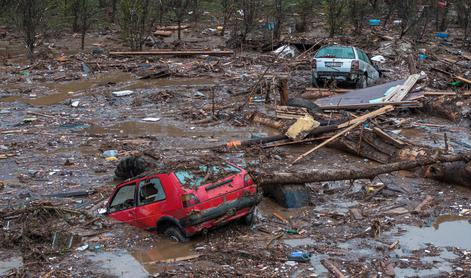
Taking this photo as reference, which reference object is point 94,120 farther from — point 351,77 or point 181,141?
point 351,77

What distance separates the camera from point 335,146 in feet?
48.0

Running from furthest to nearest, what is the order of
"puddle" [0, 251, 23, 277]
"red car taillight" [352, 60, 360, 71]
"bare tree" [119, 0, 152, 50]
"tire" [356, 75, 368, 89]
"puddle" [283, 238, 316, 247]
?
1. "bare tree" [119, 0, 152, 50]
2. "tire" [356, 75, 368, 89]
3. "red car taillight" [352, 60, 360, 71]
4. "puddle" [283, 238, 316, 247]
5. "puddle" [0, 251, 23, 277]

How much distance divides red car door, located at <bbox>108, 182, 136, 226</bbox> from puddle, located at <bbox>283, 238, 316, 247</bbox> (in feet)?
8.19

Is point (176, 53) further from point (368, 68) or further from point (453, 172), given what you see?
point (453, 172)

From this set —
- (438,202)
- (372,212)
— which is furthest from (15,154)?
(438,202)

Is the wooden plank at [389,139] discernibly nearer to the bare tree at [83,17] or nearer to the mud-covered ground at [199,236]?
the mud-covered ground at [199,236]

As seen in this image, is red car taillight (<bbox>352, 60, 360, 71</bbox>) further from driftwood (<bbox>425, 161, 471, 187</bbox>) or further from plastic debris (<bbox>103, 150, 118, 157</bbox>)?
plastic debris (<bbox>103, 150, 118, 157</bbox>)

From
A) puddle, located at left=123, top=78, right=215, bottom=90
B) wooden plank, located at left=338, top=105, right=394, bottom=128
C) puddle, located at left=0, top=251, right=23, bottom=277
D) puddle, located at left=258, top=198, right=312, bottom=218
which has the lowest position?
puddle, located at left=123, top=78, right=215, bottom=90

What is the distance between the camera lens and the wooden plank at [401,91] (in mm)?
17594

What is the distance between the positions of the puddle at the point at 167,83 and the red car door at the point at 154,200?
1400 centimetres

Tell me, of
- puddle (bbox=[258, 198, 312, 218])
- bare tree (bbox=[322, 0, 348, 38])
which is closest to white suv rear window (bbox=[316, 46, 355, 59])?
puddle (bbox=[258, 198, 312, 218])

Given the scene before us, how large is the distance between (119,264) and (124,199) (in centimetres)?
170

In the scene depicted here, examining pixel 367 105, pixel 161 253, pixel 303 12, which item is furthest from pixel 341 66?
pixel 303 12

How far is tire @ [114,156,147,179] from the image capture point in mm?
11837
